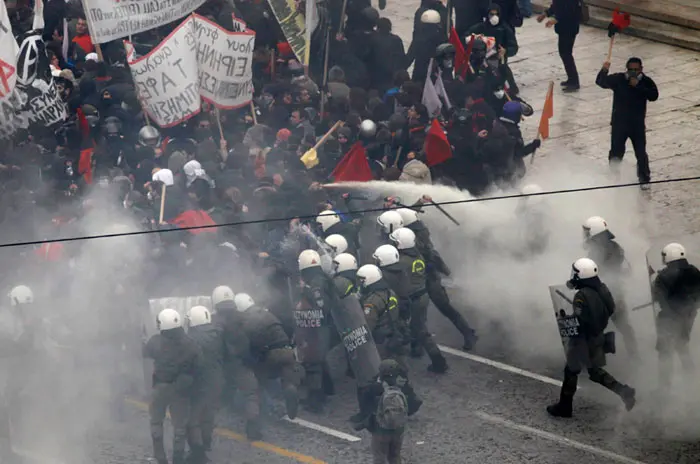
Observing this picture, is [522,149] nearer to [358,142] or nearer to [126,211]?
[358,142]

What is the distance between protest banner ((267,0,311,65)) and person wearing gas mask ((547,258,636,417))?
6.19 m

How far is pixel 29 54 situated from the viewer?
1712cm

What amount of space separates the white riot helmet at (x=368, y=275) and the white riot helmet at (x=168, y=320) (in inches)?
76.2

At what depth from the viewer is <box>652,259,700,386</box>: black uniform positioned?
13.6 meters

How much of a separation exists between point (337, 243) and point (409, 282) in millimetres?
838

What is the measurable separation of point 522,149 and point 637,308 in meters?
3.87

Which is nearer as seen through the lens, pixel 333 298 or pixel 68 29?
pixel 333 298

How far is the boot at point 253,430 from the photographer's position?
13.6 metres

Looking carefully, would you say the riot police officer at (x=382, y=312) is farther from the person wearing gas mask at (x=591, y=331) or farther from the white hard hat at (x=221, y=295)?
the person wearing gas mask at (x=591, y=331)

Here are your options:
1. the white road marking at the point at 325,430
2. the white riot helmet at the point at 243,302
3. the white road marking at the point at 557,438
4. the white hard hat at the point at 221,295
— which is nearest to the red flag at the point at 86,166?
the white hard hat at the point at 221,295

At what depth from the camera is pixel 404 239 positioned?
14.5m

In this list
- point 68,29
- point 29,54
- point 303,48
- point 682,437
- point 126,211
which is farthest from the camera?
point 68,29

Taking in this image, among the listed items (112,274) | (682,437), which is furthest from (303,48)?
(682,437)

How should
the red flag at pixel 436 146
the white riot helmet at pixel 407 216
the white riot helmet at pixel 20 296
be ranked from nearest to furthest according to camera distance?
the white riot helmet at pixel 20 296
the white riot helmet at pixel 407 216
the red flag at pixel 436 146
